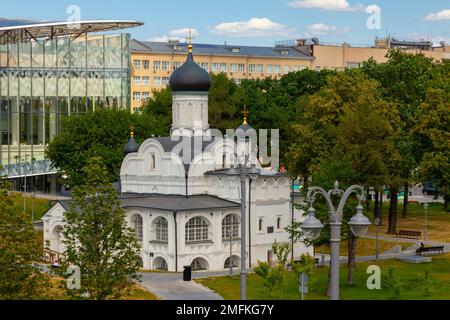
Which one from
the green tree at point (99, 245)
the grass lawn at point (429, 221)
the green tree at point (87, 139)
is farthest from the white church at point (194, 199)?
the green tree at point (99, 245)

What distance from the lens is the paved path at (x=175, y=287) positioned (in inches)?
2125

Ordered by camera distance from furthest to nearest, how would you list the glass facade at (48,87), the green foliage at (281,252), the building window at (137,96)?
1. the building window at (137,96)
2. the glass facade at (48,87)
3. the green foliage at (281,252)

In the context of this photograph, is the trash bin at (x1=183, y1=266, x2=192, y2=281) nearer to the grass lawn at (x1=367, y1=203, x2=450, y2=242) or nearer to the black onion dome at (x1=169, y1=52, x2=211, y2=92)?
the black onion dome at (x1=169, y1=52, x2=211, y2=92)

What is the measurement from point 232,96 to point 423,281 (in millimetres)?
56118

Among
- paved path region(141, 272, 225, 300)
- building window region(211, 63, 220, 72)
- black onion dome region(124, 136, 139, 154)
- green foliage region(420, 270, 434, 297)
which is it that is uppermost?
building window region(211, 63, 220, 72)

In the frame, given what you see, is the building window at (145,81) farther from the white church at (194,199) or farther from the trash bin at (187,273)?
the trash bin at (187,273)

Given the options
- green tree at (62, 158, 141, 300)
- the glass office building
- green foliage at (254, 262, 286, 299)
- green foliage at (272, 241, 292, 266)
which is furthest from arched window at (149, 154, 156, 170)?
the glass office building

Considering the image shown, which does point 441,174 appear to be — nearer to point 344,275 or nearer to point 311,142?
point 311,142

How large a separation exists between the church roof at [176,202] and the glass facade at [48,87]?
31405mm

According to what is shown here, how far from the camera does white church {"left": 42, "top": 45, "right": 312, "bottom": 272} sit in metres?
65.0

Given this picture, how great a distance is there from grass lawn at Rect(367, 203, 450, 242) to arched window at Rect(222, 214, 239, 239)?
1513 centimetres

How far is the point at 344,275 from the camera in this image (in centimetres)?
6175

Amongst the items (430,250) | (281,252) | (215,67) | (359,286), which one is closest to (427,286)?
(359,286)
